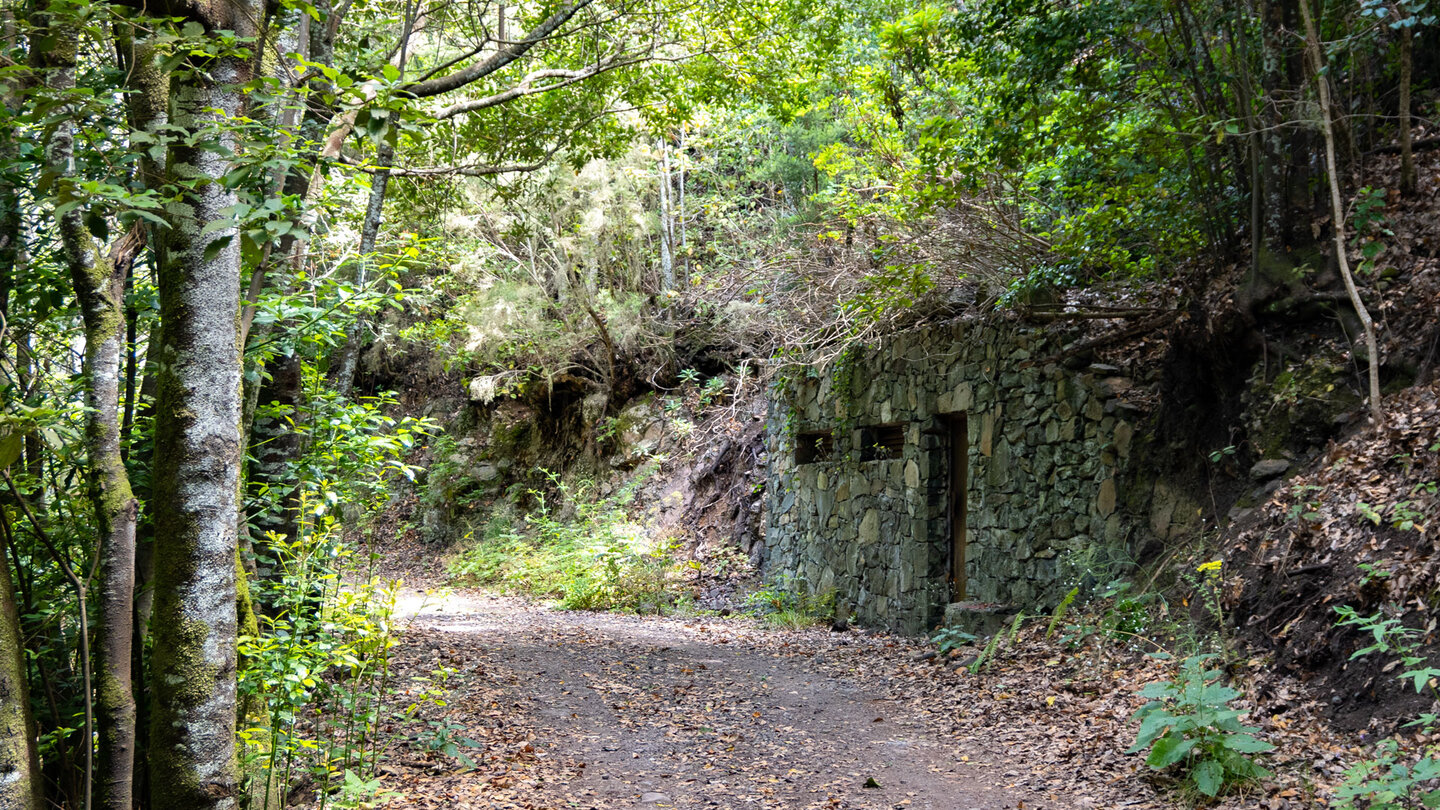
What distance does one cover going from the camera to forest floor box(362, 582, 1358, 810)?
3818 millimetres

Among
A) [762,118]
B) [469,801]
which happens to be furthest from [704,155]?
[469,801]

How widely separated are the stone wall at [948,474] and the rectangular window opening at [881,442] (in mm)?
24

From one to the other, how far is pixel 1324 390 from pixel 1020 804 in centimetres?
314

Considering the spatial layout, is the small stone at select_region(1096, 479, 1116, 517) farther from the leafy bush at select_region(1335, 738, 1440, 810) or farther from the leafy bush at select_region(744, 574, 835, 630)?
the leafy bush at select_region(744, 574, 835, 630)

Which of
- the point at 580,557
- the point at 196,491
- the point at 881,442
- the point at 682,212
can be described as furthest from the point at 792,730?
the point at 682,212

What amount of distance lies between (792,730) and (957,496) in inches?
149

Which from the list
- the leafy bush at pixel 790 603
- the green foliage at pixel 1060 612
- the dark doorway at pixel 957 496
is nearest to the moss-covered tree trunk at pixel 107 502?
the green foliage at pixel 1060 612

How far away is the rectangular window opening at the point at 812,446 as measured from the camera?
1038 centimetres

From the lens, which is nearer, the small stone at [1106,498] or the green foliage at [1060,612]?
the green foliage at [1060,612]

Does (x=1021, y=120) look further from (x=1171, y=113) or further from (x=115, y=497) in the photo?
(x=115, y=497)

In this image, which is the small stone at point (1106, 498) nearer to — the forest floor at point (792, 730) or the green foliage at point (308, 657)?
the forest floor at point (792, 730)

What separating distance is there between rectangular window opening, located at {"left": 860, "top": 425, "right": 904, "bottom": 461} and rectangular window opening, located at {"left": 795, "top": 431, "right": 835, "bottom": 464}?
3.05ft

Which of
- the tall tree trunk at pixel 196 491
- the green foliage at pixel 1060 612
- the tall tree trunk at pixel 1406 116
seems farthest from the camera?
the green foliage at pixel 1060 612

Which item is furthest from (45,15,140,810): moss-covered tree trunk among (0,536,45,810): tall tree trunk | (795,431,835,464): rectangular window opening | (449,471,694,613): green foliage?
(795,431,835,464): rectangular window opening
